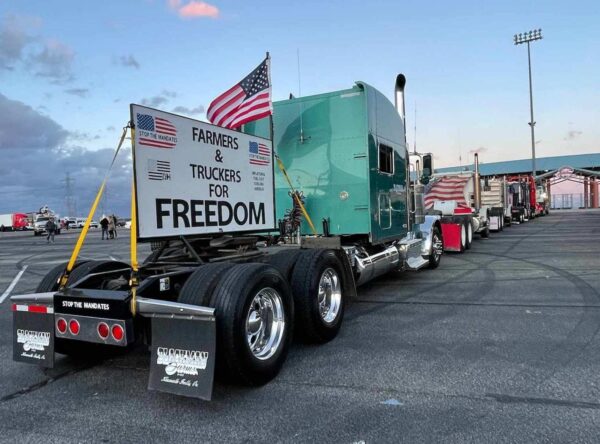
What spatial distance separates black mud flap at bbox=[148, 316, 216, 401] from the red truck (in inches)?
3095

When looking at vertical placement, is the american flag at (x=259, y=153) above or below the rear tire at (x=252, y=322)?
above

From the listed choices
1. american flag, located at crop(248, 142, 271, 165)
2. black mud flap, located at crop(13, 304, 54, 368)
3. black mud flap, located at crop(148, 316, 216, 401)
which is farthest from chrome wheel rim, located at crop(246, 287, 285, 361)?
american flag, located at crop(248, 142, 271, 165)

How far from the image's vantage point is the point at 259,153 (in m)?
5.61

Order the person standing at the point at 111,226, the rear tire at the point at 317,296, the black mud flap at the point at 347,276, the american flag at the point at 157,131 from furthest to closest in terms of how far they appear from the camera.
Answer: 1. the person standing at the point at 111,226
2. the black mud flap at the point at 347,276
3. the rear tire at the point at 317,296
4. the american flag at the point at 157,131

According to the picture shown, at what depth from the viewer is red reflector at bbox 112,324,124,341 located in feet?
12.0

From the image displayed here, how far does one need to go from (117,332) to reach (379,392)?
6.76ft

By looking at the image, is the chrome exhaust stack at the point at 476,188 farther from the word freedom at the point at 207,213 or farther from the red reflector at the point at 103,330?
the red reflector at the point at 103,330

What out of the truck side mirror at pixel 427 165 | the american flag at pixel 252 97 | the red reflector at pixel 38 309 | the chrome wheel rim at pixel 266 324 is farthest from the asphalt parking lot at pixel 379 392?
the truck side mirror at pixel 427 165

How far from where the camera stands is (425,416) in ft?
11.0

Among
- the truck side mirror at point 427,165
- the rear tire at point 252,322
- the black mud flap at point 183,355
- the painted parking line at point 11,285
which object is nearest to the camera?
the black mud flap at point 183,355

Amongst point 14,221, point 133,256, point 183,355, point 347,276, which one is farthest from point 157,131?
point 14,221

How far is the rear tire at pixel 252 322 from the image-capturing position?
3.64 metres

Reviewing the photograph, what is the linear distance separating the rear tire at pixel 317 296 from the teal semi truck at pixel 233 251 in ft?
0.05

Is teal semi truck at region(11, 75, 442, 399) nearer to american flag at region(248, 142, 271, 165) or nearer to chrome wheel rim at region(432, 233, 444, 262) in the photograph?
american flag at region(248, 142, 271, 165)
